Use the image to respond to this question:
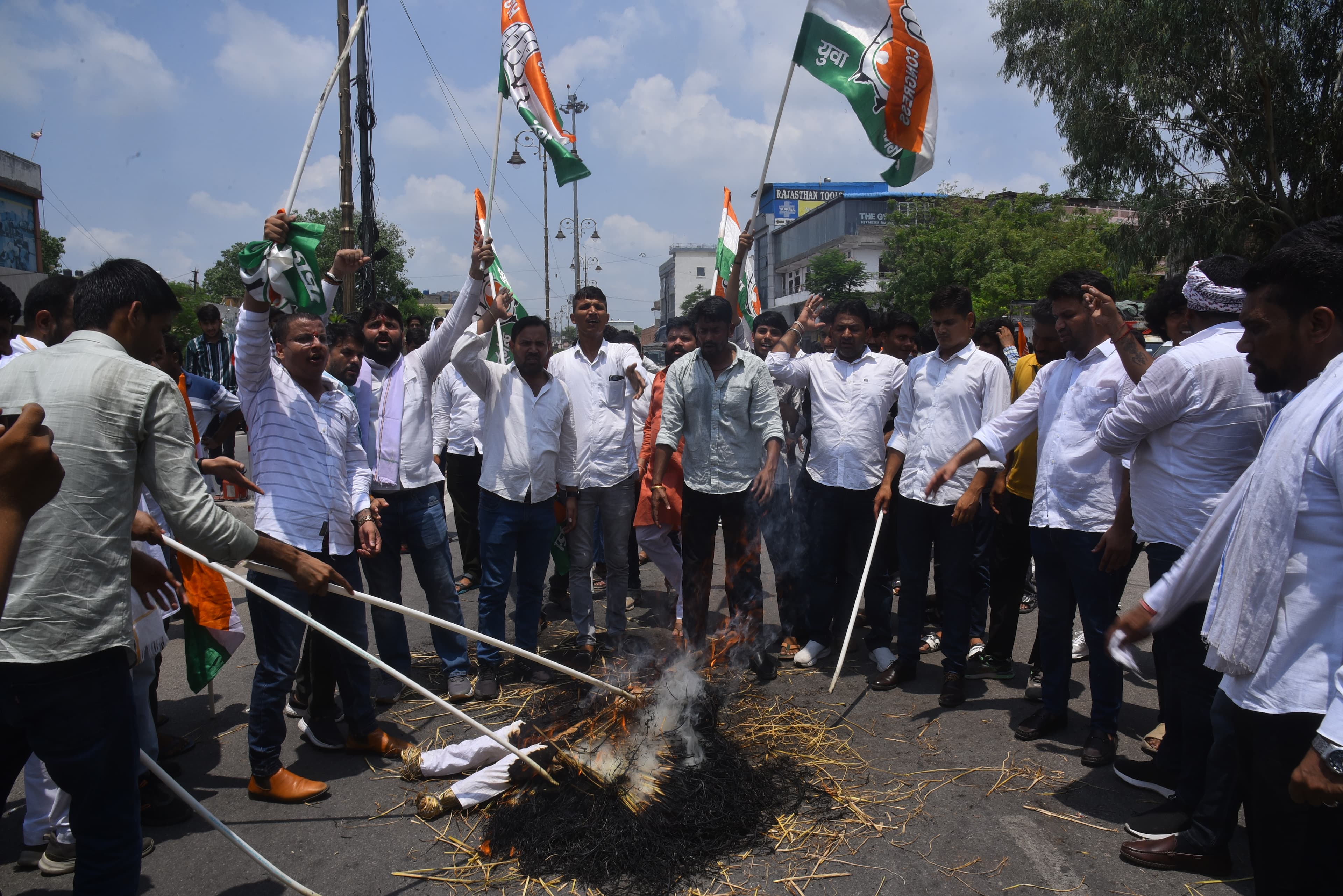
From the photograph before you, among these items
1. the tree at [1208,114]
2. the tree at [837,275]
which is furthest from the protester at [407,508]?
the tree at [837,275]

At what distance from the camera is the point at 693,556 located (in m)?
5.54

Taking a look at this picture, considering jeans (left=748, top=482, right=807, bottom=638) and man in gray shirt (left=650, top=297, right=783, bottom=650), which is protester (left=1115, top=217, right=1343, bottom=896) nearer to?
man in gray shirt (left=650, top=297, right=783, bottom=650)

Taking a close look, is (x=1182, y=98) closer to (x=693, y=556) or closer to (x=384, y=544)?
(x=693, y=556)

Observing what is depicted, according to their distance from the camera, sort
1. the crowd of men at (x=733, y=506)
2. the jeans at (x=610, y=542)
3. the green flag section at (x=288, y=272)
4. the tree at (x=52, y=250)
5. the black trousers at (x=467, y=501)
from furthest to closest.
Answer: the tree at (x=52, y=250) < the black trousers at (x=467, y=501) < the jeans at (x=610, y=542) < the green flag section at (x=288, y=272) < the crowd of men at (x=733, y=506)

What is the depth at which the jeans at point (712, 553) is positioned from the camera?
540 centimetres

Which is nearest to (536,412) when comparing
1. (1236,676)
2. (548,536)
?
(548,536)

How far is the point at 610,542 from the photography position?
584 cm

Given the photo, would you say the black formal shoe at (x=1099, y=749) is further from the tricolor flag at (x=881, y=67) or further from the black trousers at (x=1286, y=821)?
the tricolor flag at (x=881, y=67)

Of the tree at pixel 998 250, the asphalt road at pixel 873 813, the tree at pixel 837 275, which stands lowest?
the asphalt road at pixel 873 813

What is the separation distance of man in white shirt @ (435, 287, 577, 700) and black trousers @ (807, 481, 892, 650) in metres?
1.82

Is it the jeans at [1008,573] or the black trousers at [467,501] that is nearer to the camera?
the jeans at [1008,573]

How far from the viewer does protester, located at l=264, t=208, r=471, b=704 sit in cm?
492

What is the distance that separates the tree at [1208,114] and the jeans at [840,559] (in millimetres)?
17349

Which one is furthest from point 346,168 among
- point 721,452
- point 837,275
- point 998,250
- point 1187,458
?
point 837,275
